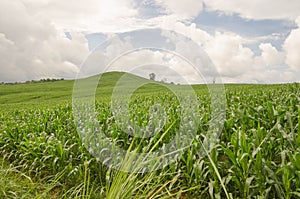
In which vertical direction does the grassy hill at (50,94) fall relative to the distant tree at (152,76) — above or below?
below

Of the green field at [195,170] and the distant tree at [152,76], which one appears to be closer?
the green field at [195,170]

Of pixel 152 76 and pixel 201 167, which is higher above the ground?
pixel 152 76

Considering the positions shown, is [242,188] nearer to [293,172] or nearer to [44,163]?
[293,172]

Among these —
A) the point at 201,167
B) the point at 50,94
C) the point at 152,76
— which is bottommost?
the point at 50,94

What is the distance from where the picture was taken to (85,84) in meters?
4.91

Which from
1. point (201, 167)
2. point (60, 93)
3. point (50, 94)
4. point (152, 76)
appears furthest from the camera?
point (60, 93)

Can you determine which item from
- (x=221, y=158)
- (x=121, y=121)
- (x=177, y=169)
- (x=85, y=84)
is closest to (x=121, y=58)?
(x=85, y=84)

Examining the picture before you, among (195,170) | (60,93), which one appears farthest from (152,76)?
(60,93)

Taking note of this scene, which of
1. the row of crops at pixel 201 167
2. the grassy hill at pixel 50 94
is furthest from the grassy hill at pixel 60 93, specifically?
the row of crops at pixel 201 167

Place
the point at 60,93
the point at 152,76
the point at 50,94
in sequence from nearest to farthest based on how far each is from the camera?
the point at 152,76, the point at 50,94, the point at 60,93

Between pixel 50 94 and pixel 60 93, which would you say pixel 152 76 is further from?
pixel 50 94

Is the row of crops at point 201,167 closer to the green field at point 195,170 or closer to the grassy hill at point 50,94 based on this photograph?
the green field at point 195,170

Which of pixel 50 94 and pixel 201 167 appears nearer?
pixel 201 167

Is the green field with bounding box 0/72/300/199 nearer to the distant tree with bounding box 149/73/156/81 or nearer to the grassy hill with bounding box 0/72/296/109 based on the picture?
the distant tree with bounding box 149/73/156/81
